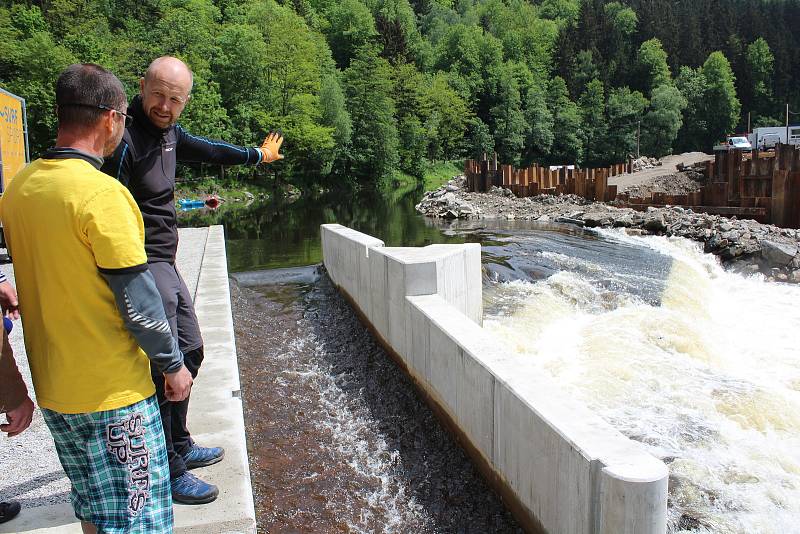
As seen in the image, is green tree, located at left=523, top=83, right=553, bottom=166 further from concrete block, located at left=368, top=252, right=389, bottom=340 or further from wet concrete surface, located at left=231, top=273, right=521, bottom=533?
wet concrete surface, located at left=231, top=273, right=521, bottom=533

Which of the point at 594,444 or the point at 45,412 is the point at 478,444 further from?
the point at 45,412

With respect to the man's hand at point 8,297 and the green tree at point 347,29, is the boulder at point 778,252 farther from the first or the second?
the green tree at point 347,29

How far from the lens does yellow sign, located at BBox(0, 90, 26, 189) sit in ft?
40.2

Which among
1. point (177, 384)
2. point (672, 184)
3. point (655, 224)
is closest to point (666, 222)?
point (655, 224)

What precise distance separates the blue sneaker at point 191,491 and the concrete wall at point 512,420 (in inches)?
81.8

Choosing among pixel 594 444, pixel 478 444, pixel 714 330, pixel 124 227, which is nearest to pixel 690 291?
Answer: pixel 714 330

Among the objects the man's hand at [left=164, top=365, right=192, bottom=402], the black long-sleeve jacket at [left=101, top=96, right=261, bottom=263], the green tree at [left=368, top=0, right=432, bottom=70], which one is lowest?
the man's hand at [left=164, top=365, right=192, bottom=402]

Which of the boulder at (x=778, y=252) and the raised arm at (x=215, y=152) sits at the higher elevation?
the raised arm at (x=215, y=152)

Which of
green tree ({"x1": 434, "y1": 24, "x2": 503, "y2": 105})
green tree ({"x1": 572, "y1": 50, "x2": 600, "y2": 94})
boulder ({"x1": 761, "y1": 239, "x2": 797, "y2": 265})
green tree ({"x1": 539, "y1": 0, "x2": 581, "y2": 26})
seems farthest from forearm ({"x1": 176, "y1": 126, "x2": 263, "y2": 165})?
green tree ({"x1": 539, "y1": 0, "x2": 581, "y2": 26})

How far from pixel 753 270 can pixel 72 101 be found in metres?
15.9

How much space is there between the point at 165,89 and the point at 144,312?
151 centimetres

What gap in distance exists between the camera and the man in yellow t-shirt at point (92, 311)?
225 centimetres

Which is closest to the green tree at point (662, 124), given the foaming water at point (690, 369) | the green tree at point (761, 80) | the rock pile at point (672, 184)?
the green tree at point (761, 80)

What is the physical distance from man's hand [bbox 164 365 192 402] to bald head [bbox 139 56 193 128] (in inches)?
59.0
